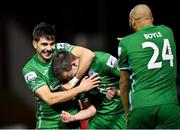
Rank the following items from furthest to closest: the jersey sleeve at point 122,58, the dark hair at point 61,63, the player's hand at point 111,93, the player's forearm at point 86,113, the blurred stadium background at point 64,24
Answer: the blurred stadium background at point 64,24, the player's hand at point 111,93, the player's forearm at point 86,113, the dark hair at point 61,63, the jersey sleeve at point 122,58

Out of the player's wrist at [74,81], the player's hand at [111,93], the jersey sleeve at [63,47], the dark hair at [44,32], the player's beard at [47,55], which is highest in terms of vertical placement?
the dark hair at [44,32]

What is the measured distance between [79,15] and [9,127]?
249cm

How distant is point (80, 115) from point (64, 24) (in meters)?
5.68

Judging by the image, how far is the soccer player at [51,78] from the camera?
8336 mm

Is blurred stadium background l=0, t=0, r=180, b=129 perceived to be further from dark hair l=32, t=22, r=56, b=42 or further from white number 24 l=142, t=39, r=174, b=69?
white number 24 l=142, t=39, r=174, b=69

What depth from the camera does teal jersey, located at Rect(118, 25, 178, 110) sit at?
7648mm

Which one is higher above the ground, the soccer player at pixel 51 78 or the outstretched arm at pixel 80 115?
the soccer player at pixel 51 78

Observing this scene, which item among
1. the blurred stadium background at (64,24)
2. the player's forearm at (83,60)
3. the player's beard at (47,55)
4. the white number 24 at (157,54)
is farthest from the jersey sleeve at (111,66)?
the blurred stadium background at (64,24)

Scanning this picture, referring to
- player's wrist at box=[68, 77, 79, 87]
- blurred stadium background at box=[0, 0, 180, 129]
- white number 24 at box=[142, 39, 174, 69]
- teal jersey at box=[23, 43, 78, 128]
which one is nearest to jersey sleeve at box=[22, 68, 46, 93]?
teal jersey at box=[23, 43, 78, 128]

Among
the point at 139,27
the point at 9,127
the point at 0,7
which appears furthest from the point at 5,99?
the point at 139,27

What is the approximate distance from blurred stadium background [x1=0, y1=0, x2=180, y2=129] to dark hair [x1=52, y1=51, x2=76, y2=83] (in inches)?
203

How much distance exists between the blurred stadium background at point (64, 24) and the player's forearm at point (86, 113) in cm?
498

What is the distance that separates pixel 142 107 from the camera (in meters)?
7.68

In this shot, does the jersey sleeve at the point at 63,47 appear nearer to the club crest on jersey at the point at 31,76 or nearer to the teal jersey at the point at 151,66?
the club crest on jersey at the point at 31,76
